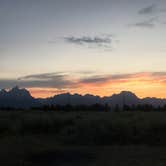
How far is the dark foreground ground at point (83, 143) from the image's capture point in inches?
942

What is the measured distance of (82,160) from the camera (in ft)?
79.6

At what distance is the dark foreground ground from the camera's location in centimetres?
2392

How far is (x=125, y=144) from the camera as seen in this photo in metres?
31.5

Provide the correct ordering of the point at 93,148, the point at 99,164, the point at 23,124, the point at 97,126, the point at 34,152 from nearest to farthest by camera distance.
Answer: the point at 99,164 → the point at 34,152 → the point at 93,148 → the point at 97,126 → the point at 23,124

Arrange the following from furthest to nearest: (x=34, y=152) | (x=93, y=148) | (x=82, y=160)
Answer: (x=93, y=148) → (x=34, y=152) → (x=82, y=160)

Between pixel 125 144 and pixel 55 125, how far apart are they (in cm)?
1134

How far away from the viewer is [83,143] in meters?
31.9

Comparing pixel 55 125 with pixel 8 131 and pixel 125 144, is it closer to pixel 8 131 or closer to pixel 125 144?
pixel 8 131

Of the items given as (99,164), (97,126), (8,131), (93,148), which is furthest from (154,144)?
(8,131)

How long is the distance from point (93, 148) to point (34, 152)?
13.2 feet

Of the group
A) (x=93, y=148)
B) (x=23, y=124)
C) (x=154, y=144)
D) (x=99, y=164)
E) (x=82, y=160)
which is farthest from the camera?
(x=23, y=124)

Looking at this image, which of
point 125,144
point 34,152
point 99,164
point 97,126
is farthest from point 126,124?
point 99,164

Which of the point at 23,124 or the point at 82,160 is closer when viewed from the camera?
the point at 82,160

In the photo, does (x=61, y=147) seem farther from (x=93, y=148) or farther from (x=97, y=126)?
(x=97, y=126)
